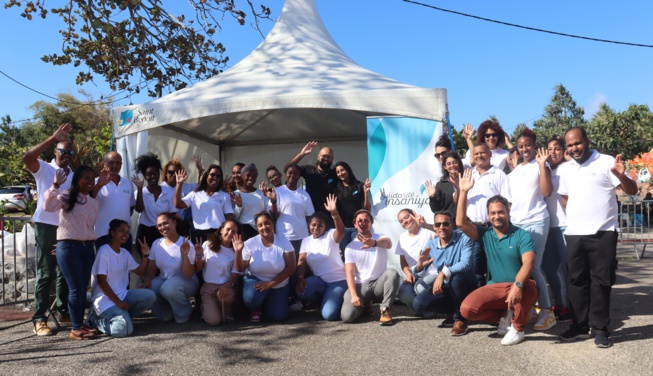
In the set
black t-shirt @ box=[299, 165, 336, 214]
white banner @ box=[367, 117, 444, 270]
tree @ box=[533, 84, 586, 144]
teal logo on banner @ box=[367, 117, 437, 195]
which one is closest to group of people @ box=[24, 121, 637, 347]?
black t-shirt @ box=[299, 165, 336, 214]

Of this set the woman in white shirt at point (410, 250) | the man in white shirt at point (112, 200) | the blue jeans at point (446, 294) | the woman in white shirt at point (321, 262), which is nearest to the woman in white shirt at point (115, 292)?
the man in white shirt at point (112, 200)

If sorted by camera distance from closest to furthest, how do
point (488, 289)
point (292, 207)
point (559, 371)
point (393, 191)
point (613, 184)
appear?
1. point (559, 371)
2. point (613, 184)
3. point (488, 289)
4. point (292, 207)
5. point (393, 191)

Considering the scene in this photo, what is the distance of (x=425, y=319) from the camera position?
215 inches

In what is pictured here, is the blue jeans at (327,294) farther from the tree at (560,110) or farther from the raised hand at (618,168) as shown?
the tree at (560,110)

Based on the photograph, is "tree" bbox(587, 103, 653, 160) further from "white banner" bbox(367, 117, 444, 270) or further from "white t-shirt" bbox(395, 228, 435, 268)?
"white t-shirt" bbox(395, 228, 435, 268)

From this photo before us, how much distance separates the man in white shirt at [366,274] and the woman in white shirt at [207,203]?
59.9 inches

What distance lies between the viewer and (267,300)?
5.55m

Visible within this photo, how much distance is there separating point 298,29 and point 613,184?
6.33 meters

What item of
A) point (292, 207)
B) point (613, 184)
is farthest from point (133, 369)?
point (613, 184)

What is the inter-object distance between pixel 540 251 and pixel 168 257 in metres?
3.60

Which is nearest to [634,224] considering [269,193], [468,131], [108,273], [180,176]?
[468,131]

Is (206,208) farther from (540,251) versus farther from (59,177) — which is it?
(540,251)

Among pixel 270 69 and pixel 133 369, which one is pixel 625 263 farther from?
pixel 133 369

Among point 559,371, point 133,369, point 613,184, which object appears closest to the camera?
point 559,371
